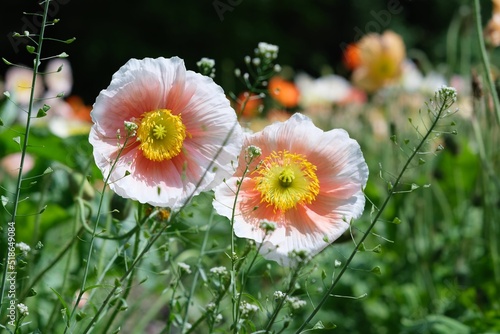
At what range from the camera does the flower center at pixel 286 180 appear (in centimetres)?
85

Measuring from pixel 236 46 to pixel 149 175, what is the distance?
615 cm

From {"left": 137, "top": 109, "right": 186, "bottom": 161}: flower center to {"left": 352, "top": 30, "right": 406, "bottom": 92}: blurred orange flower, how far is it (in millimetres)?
1738

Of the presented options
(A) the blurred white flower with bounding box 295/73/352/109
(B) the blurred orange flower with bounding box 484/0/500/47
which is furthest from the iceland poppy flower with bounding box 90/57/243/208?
(A) the blurred white flower with bounding box 295/73/352/109

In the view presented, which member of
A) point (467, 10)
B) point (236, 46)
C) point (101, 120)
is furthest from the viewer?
point (236, 46)

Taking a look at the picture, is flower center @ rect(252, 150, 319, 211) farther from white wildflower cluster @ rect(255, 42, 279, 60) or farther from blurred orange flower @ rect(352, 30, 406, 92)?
blurred orange flower @ rect(352, 30, 406, 92)

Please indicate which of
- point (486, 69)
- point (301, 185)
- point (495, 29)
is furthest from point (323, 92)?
point (301, 185)

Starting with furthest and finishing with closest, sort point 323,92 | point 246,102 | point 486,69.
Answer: point 323,92 → point 486,69 → point 246,102

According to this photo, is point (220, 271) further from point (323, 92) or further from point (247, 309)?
point (323, 92)

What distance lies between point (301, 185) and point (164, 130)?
0.52 ft

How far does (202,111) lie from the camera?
2.77ft

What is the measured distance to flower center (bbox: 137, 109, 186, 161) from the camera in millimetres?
839

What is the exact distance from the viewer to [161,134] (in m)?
0.84

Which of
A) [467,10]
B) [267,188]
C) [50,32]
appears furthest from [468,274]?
[50,32]

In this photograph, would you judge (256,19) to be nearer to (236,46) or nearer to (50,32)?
(236,46)
